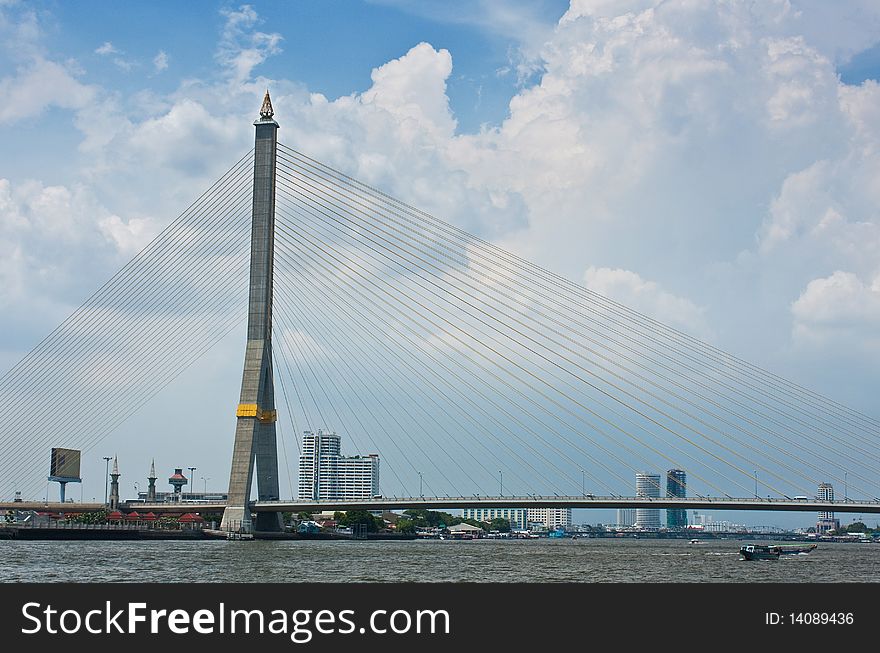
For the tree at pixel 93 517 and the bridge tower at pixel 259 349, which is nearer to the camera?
the bridge tower at pixel 259 349

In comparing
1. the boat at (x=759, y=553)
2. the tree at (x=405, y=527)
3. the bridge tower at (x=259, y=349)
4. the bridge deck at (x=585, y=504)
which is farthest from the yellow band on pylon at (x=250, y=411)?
the tree at (x=405, y=527)

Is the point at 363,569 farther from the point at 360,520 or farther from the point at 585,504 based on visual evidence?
the point at 360,520

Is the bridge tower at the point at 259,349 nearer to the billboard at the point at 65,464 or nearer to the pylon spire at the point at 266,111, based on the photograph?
the pylon spire at the point at 266,111

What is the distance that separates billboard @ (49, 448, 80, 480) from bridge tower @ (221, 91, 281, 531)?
57897 millimetres

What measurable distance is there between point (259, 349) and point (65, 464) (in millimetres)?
65256

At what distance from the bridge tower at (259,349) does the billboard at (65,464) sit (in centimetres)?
5790

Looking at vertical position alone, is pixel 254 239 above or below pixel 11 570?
above

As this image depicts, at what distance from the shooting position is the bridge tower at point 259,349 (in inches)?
2874

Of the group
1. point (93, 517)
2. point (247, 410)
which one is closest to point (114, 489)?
point (93, 517)

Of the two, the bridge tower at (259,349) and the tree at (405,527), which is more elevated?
the bridge tower at (259,349)
